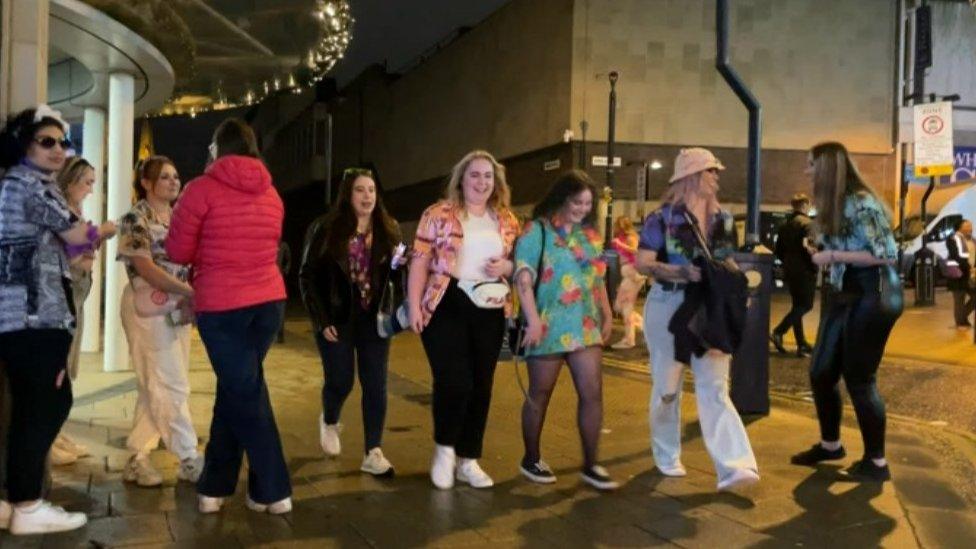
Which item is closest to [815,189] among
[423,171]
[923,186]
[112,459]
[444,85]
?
[112,459]

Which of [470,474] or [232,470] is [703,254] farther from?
[232,470]

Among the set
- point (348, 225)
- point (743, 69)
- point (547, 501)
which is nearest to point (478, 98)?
point (743, 69)

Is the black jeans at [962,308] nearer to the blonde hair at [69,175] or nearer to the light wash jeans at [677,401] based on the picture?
the light wash jeans at [677,401]

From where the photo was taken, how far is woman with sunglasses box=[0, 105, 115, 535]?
151 inches

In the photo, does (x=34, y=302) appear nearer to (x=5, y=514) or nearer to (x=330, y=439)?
(x=5, y=514)

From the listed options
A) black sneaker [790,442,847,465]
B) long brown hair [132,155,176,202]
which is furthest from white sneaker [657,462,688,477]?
long brown hair [132,155,176,202]

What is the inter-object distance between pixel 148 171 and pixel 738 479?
3598mm

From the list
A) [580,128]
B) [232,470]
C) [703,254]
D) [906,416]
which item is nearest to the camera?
[232,470]

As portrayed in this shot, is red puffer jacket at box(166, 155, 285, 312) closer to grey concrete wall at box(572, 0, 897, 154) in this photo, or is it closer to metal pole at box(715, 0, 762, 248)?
metal pole at box(715, 0, 762, 248)

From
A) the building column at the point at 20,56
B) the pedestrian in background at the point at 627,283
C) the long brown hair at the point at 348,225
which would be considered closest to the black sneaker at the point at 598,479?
the long brown hair at the point at 348,225

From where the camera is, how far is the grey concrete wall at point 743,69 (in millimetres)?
28922

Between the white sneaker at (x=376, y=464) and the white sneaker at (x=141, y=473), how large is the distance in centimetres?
110

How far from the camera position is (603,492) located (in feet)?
16.1

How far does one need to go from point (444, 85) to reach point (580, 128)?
10794 mm
